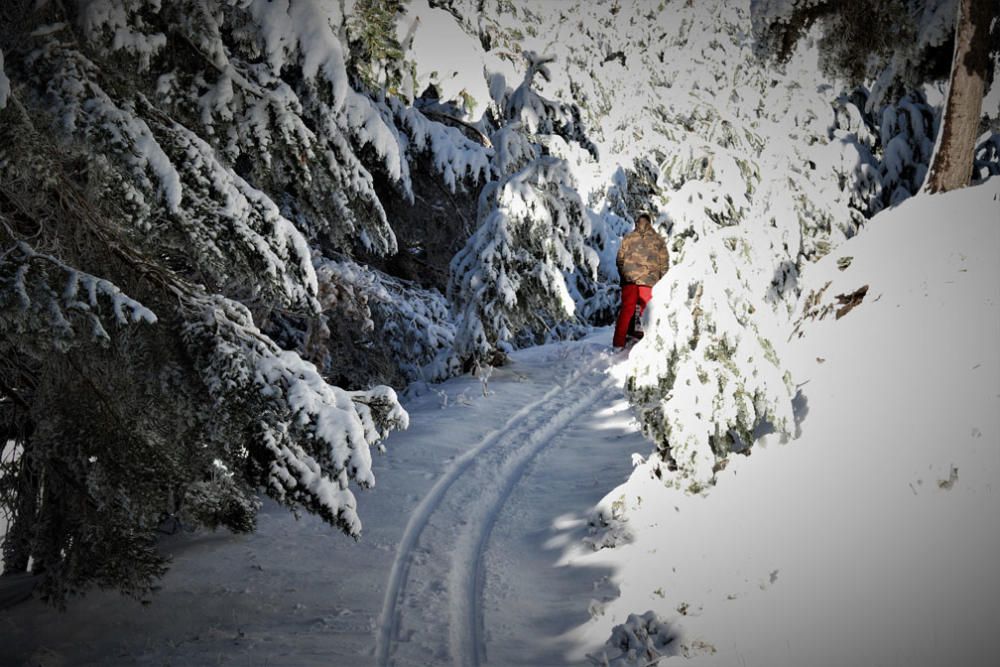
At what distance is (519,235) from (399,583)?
20.9 feet

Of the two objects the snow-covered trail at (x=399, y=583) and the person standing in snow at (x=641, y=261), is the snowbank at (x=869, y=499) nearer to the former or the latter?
the snow-covered trail at (x=399, y=583)

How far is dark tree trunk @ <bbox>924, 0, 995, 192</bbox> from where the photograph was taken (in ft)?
17.5

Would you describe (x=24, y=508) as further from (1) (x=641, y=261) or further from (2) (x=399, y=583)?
(1) (x=641, y=261)

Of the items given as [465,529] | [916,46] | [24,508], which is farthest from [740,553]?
[916,46]

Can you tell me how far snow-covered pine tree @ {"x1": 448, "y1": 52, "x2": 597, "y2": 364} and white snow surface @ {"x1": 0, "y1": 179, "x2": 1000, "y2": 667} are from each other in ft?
13.9

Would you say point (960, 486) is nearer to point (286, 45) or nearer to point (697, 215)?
point (697, 215)

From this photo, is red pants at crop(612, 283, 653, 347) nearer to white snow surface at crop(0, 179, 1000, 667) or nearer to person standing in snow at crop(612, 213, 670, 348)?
person standing in snow at crop(612, 213, 670, 348)

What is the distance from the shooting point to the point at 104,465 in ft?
10.9

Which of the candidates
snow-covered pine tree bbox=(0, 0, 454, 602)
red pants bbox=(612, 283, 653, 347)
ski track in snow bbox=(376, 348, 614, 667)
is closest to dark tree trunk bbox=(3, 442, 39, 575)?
snow-covered pine tree bbox=(0, 0, 454, 602)

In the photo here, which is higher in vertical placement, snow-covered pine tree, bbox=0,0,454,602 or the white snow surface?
snow-covered pine tree, bbox=0,0,454,602

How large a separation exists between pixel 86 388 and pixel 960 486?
15.1ft

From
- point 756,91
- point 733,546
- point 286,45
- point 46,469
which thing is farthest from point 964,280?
point 756,91

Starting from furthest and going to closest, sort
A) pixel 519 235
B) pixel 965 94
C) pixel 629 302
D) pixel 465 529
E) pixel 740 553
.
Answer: pixel 629 302 → pixel 519 235 → pixel 465 529 → pixel 965 94 → pixel 740 553

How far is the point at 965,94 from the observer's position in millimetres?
5418
